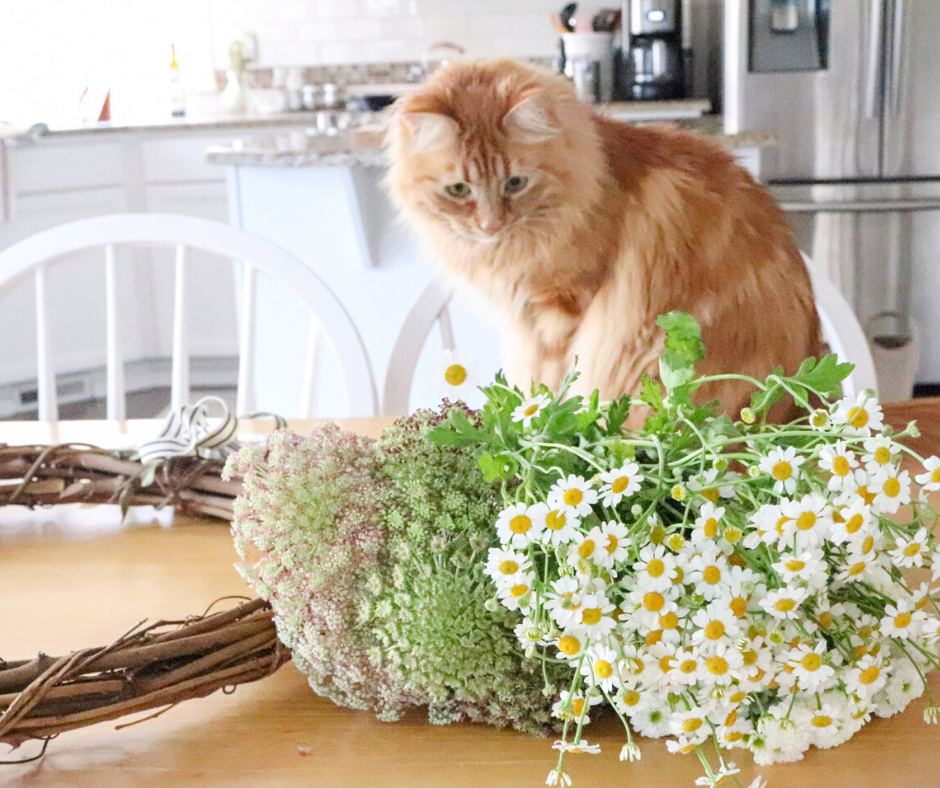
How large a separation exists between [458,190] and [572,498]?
0.61 meters

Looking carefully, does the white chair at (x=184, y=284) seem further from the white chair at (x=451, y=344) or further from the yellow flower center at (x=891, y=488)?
the yellow flower center at (x=891, y=488)

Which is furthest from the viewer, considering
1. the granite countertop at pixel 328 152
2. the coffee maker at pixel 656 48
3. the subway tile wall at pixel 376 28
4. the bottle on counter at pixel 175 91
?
the bottle on counter at pixel 175 91

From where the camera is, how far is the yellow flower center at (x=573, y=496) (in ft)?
1.58

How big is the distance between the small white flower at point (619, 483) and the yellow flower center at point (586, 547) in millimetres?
24

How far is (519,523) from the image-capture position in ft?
1.60

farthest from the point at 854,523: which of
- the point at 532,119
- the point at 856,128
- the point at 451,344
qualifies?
the point at 856,128

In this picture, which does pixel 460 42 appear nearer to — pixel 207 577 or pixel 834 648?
pixel 207 577

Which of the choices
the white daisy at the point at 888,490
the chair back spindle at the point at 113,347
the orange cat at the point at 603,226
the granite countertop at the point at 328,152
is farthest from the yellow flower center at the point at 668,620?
the granite countertop at the point at 328,152

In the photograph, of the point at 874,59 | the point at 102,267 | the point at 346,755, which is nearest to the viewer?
the point at 346,755

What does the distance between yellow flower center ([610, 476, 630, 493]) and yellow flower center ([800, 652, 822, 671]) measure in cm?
12

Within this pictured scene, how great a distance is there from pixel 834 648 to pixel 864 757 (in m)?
0.08

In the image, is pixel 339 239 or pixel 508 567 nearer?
Answer: pixel 508 567

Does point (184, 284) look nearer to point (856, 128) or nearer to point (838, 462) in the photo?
point (838, 462)

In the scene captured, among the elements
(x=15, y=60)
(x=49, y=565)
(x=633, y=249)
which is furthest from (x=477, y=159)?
(x=15, y=60)
